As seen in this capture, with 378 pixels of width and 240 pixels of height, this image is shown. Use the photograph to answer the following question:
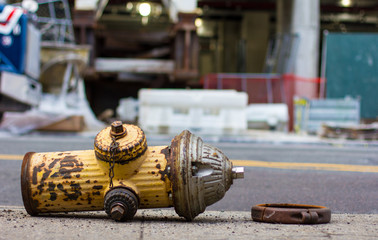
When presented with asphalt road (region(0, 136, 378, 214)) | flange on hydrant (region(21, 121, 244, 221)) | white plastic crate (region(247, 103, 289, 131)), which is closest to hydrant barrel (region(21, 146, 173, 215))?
flange on hydrant (region(21, 121, 244, 221))

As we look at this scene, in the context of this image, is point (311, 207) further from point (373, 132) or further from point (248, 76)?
point (248, 76)

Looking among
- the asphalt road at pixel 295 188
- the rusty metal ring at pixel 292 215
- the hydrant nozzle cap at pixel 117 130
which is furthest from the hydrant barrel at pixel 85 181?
the asphalt road at pixel 295 188

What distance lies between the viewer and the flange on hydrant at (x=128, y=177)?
254 centimetres

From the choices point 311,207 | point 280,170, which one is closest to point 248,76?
point 280,170

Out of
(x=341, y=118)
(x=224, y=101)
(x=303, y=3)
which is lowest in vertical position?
(x=341, y=118)

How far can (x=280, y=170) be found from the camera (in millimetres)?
5012

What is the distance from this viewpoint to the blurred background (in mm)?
10047

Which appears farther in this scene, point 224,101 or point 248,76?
point 248,76

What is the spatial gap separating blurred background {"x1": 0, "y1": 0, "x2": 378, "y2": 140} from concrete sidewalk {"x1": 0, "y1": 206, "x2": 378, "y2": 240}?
21.6 feet

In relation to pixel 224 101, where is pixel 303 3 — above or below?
above

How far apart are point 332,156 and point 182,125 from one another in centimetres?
482

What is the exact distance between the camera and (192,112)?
10.8 meters

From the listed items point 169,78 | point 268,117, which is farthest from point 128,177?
point 169,78

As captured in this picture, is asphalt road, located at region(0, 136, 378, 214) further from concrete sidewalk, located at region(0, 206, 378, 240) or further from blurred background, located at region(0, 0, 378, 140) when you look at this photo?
blurred background, located at region(0, 0, 378, 140)
